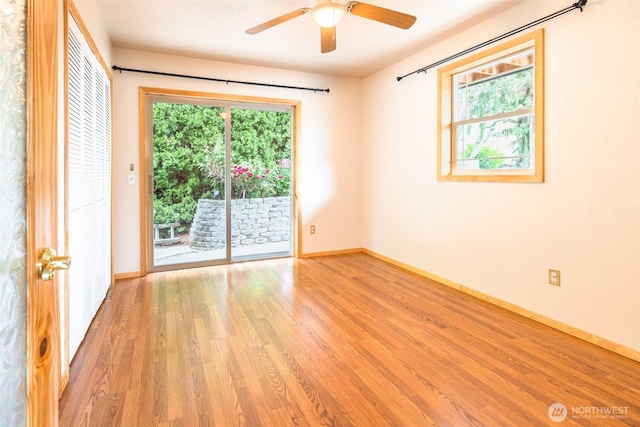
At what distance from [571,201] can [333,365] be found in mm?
2007

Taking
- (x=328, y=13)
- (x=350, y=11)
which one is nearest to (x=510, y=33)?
(x=350, y=11)

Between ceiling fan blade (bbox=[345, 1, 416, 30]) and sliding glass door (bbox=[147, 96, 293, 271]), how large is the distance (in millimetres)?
2435

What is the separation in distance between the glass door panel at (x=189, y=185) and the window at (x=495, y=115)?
262 centimetres

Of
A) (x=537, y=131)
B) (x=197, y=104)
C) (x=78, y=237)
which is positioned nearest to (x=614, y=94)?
(x=537, y=131)

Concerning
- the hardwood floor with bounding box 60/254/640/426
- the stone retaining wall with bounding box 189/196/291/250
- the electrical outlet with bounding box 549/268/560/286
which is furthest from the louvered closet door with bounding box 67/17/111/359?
the electrical outlet with bounding box 549/268/560/286

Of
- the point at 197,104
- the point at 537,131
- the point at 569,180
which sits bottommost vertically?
the point at 569,180

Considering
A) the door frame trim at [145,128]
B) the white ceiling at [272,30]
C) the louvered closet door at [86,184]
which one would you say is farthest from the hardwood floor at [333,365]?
the white ceiling at [272,30]

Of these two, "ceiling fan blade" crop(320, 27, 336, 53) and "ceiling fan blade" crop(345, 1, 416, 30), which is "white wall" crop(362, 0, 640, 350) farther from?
"ceiling fan blade" crop(320, 27, 336, 53)

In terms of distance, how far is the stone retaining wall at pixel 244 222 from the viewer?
14.5 feet

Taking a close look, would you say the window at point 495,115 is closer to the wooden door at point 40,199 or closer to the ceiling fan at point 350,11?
the ceiling fan at point 350,11

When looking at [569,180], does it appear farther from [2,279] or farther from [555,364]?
[2,279]

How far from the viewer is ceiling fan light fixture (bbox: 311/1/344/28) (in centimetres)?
232

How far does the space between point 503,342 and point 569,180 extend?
1.24 m

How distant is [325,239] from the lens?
199 inches
